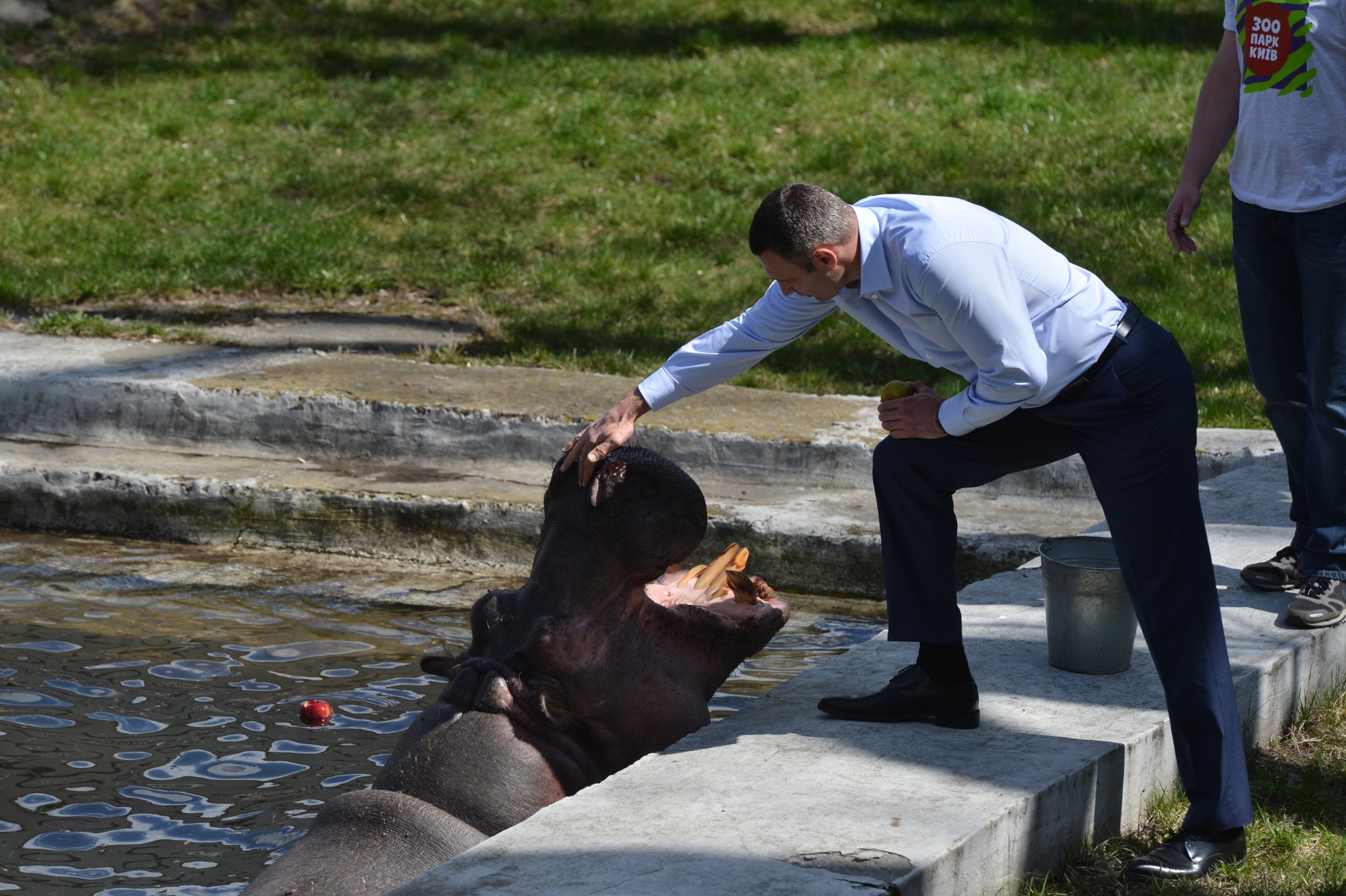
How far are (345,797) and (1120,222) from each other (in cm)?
771

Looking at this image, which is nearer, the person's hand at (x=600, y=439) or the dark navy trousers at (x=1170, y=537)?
the dark navy trousers at (x=1170, y=537)

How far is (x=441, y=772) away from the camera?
3490 mm

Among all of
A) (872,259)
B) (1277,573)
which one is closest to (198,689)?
(872,259)

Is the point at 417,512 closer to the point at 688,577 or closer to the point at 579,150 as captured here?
the point at 688,577

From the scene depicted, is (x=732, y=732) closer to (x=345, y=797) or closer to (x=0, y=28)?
(x=345, y=797)

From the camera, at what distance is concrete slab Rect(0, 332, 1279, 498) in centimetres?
674

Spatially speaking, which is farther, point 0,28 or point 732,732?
point 0,28

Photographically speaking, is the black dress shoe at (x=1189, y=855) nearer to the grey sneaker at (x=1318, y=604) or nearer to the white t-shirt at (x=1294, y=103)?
the grey sneaker at (x=1318, y=604)

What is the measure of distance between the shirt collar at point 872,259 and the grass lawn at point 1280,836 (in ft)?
4.42

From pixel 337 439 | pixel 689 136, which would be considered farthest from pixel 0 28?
pixel 337 439

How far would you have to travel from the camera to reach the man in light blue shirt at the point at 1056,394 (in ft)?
10.6

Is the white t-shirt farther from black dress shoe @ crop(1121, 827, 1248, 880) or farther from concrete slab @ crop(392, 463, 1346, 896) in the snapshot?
black dress shoe @ crop(1121, 827, 1248, 880)

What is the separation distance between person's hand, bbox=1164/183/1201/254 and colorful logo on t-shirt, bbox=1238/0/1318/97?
37cm

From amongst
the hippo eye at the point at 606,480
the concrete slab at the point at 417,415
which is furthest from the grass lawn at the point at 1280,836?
the concrete slab at the point at 417,415
